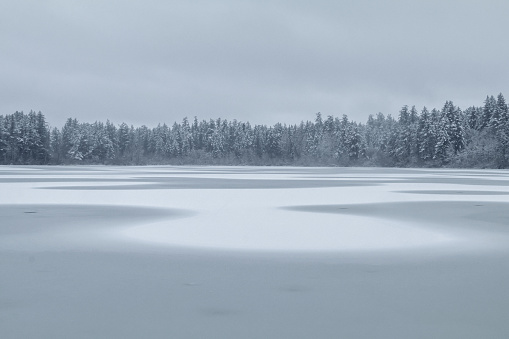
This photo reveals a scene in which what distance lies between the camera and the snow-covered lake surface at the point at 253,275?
15.2ft

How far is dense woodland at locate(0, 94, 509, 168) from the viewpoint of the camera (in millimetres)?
74188

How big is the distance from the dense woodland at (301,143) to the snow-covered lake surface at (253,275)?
198 ft

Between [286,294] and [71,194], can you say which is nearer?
[286,294]

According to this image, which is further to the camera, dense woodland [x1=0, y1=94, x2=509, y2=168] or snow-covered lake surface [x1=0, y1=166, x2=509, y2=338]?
dense woodland [x1=0, y1=94, x2=509, y2=168]

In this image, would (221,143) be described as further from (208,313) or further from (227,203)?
(208,313)

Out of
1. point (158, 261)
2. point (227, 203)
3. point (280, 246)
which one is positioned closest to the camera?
point (158, 261)

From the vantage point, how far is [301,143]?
124250mm

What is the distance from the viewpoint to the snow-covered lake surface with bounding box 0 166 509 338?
464 centimetres

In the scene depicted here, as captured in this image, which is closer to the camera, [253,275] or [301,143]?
[253,275]

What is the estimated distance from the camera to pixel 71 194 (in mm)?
18344

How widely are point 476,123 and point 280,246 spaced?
8522cm

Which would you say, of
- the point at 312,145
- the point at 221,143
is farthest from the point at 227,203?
the point at 221,143

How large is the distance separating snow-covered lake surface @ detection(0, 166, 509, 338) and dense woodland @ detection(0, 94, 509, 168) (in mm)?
60389

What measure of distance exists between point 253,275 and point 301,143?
11844cm
